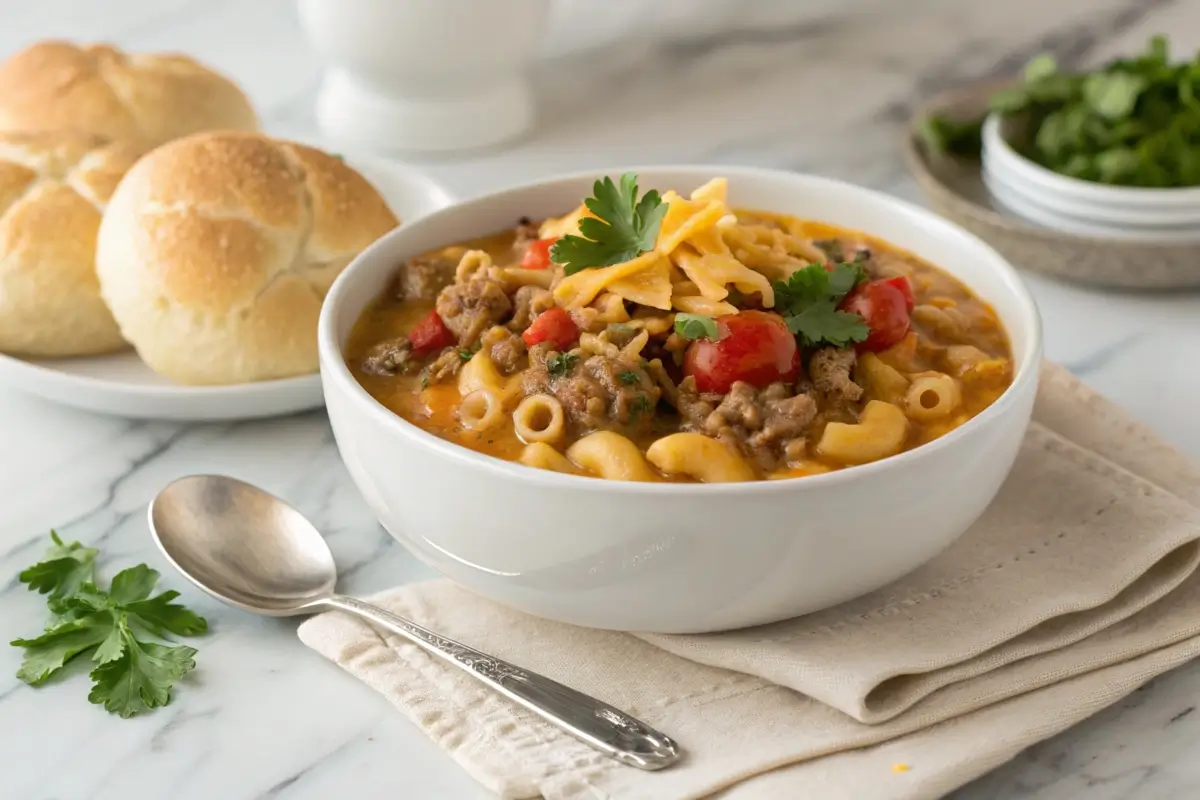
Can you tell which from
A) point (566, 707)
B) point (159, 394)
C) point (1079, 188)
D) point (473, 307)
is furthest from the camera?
point (1079, 188)

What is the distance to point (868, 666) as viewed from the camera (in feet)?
8.30

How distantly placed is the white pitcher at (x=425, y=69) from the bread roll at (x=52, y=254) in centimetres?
135

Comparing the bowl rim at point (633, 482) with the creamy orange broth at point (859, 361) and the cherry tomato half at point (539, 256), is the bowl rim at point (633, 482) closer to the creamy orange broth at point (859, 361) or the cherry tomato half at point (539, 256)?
the creamy orange broth at point (859, 361)

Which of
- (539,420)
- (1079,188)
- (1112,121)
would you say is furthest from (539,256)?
(1112,121)

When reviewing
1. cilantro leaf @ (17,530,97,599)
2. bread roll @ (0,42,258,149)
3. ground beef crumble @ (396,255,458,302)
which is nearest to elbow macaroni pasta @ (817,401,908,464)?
ground beef crumble @ (396,255,458,302)

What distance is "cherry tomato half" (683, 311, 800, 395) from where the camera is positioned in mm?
2709

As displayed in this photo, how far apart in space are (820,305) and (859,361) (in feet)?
0.46

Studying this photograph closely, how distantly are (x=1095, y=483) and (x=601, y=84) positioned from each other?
11.2 ft

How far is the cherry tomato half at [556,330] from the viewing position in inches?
113

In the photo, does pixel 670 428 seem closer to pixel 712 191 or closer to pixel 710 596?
pixel 710 596

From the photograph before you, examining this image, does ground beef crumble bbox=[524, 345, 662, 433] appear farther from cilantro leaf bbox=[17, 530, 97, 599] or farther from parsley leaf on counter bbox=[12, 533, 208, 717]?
cilantro leaf bbox=[17, 530, 97, 599]

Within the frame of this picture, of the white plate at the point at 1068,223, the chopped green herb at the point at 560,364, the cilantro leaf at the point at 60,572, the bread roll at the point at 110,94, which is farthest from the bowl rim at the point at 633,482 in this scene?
the bread roll at the point at 110,94

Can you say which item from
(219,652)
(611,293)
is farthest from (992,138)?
(219,652)

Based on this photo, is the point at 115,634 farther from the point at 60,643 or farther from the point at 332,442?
the point at 332,442
